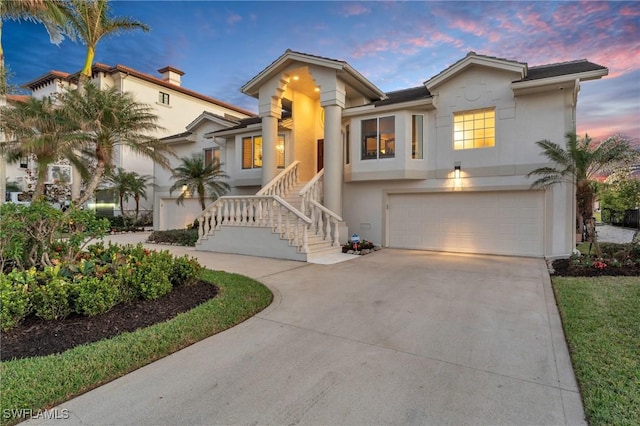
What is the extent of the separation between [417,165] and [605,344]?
8.88 m

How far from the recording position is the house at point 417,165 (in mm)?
10203

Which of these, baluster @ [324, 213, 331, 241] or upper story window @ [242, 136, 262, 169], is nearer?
baluster @ [324, 213, 331, 241]

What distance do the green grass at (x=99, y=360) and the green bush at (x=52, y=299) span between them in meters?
0.89

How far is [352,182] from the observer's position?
43.7 feet

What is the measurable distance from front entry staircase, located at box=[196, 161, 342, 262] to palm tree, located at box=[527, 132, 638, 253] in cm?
679

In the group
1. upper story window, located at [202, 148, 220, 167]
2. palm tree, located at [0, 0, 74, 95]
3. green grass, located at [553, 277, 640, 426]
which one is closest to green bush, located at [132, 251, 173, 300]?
green grass, located at [553, 277, 640, 426]

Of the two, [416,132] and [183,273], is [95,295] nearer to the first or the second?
[183,273]

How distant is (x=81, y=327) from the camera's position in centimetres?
395

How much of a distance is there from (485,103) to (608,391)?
406 inches

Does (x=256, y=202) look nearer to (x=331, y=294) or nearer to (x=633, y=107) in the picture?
(x=331, y=294)

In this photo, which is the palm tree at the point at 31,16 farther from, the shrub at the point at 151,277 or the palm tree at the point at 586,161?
the palm tree at the point at 586,161

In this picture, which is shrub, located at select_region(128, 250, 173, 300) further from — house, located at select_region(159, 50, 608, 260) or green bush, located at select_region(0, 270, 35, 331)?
house, located at select_region(159, 50, 608, 260)

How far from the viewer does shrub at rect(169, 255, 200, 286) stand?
224 inches

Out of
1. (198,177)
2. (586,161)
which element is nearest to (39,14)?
(198,177)
